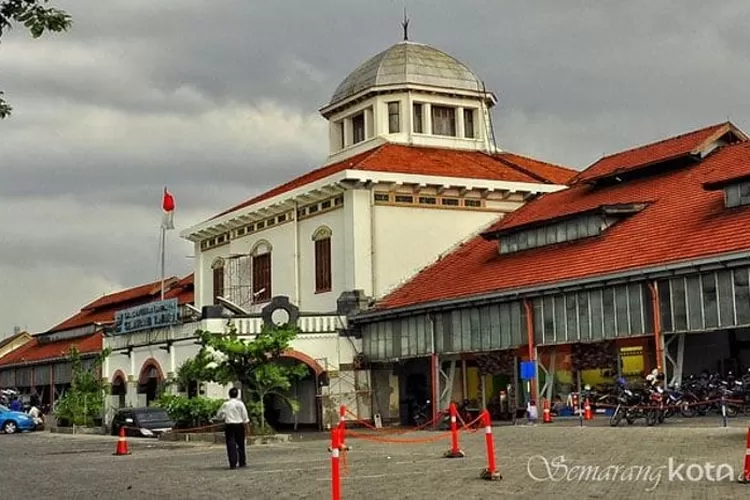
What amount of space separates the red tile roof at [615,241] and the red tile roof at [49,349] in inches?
892

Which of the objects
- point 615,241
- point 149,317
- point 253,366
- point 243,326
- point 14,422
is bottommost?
point 14,422

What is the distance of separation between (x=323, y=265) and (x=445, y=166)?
6431mm

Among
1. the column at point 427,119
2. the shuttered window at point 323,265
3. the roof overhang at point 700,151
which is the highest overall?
the column at point 427,119

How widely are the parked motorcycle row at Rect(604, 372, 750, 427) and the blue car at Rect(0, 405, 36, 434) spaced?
29.7m

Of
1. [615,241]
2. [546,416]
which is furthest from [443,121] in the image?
[546,416]

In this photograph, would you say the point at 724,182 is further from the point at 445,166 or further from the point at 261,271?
the point at 261,271

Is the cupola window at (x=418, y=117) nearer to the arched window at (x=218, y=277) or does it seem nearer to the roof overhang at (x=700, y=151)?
the arched window at (x=218, y=277)

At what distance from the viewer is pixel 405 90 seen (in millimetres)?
50344

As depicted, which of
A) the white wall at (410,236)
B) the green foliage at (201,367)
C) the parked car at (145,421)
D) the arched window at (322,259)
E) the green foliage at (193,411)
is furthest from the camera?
the arched window at (322,259)

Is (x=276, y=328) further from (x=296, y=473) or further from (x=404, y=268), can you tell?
(x=296, y=473)

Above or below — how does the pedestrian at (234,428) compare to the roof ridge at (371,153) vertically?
below

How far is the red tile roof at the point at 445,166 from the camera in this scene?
4481 centimetres

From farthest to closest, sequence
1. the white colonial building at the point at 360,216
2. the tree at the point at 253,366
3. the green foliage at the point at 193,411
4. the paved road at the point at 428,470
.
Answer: the white colonial building at the point at 360,216, the green foliage at the point at 193,411, the tree at the point at 253,366, the paved road at the point at 428,470

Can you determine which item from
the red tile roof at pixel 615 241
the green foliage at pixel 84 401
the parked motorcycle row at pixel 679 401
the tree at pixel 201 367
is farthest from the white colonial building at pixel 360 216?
the parked motorcycle row at pixel 679 401
